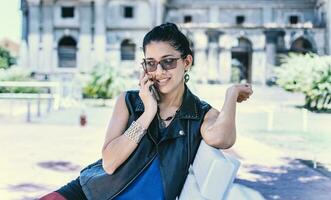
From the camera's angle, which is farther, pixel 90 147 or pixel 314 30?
pixel 314 30

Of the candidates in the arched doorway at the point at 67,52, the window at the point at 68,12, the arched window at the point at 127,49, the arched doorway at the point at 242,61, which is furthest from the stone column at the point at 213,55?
the window at the point at 68,12

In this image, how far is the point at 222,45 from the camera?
31250 millimetres

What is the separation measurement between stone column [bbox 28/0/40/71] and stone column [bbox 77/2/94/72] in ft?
8.66

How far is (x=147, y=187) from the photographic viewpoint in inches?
84.0

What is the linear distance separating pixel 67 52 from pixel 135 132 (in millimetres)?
32040

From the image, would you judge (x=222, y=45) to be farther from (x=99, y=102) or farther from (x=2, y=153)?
(x=2, y=153)

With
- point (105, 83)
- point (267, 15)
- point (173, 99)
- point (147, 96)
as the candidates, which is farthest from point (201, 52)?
point (147, 96)

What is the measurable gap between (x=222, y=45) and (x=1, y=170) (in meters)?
26.1

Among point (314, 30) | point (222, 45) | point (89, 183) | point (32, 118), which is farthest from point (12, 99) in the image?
point (314, 30)

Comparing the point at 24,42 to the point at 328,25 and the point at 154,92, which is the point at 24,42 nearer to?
the point at 328,25

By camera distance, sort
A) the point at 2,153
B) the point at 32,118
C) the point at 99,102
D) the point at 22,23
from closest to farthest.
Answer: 1. the point at 2,153
2. the point at 32,118
3. the point at 99,102
4. the point at 22,23

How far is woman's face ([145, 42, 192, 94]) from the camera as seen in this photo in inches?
87.2

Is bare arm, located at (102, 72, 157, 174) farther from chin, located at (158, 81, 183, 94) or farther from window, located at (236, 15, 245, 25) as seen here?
window, located at (236, 15, 245, 25)

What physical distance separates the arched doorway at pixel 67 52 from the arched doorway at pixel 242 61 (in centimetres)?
987
